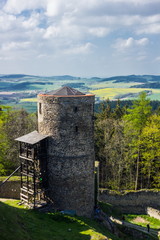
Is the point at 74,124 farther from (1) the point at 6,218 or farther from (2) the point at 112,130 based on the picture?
(2) the point at 112,130

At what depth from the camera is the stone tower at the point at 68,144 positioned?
1984 centimetres

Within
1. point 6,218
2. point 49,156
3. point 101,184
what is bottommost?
point 101,184

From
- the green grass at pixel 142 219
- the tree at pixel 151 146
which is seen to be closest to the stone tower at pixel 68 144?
the green grass at pixel 142 219

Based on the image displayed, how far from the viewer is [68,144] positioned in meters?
20.1

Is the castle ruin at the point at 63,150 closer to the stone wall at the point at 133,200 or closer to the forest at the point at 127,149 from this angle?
the stone wall at the point at 133,200

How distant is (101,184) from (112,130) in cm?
817

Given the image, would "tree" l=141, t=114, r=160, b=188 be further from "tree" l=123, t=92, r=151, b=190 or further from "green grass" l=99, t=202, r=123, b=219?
"green grass" l=99, t=202, r=123, b=219

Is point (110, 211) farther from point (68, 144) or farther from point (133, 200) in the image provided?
point (68, 144)

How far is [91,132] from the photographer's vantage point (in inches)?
826

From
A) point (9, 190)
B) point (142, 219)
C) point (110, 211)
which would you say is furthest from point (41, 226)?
point (142, 219)

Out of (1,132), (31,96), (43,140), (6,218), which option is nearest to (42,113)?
(43,140)

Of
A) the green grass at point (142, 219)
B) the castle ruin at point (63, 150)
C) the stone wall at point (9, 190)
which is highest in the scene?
the castle ruin at point (63, 150)

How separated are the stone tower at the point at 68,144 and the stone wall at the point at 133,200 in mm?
8518

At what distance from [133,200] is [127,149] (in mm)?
6572
